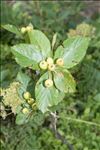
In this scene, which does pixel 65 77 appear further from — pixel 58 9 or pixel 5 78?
pixel 58 9

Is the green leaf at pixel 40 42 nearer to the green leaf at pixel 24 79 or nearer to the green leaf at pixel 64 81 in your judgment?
the green leaf at pixel 64 81

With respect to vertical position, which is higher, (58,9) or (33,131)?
(58,9)

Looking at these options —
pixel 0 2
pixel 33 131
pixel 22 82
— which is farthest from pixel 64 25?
pixel 22 82

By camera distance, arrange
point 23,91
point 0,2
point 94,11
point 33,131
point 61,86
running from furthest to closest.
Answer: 1. point 94,11
2. point 0,2
3. point 33,131
4. point 23,91
5. point 61,86

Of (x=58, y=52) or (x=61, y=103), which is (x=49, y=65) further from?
(x=61, y=103)

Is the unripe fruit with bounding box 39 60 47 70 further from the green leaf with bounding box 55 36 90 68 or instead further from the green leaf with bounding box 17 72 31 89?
the green leaf with bounding box 17 72 31 89
